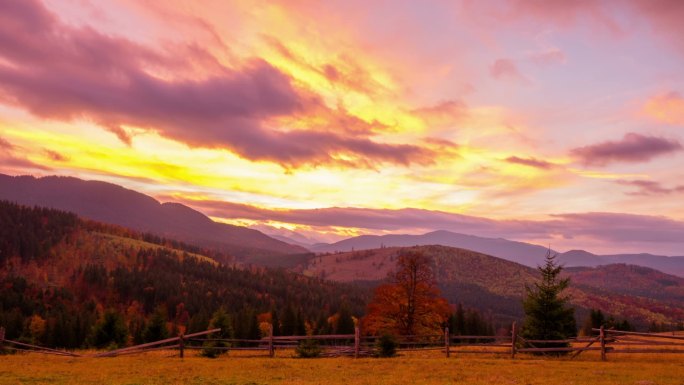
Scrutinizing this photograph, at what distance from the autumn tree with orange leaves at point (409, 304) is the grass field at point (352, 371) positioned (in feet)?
54.2

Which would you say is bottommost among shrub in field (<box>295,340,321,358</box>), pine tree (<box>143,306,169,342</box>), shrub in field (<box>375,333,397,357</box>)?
pine tree (<box>143,306,169,342</box>)

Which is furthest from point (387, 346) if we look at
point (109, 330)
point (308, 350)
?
point (109, 330)

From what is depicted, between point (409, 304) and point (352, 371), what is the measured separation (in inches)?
943

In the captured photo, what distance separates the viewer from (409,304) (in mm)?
48344

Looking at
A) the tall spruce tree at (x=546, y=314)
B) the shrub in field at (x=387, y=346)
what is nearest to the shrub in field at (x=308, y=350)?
the shrub in field at (x=387, y=346)

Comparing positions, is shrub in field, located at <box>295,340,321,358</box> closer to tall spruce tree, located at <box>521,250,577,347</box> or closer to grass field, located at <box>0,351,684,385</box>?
grass field, located at <box>0,351,684,385</box>

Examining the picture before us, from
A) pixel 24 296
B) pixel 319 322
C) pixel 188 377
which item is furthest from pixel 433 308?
pixel 24 296

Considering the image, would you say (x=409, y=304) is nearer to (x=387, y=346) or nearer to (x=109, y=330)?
(x=387, y=346)

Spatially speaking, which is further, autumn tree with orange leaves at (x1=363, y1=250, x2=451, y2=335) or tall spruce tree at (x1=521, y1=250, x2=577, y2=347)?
autumn tree with orange leaves at (x1=363, y1=250, x2=451, y2=335)

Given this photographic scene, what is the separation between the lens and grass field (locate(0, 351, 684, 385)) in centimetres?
2158

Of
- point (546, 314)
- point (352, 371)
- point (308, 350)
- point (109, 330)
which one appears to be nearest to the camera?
point (352, 371)

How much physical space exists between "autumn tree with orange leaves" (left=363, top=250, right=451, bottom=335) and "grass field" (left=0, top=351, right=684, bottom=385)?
54.2ft

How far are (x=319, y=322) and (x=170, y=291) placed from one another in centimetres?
11026

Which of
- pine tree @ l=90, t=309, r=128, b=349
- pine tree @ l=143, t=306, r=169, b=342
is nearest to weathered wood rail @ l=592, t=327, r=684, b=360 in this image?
pine tree @ l=143, t=306, r=169, b=342
